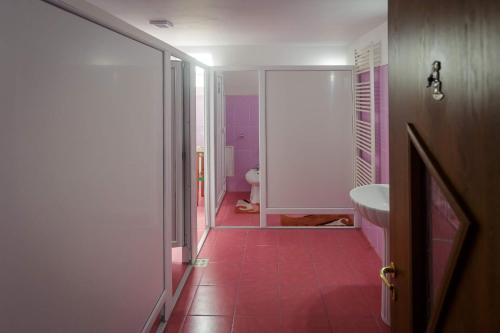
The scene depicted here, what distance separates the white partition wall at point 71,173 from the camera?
105 cm

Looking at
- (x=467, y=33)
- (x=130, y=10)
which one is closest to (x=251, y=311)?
(x=467, y=33)

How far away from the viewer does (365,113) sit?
4.30m

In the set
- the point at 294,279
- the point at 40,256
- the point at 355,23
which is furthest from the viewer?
the point at 355,23

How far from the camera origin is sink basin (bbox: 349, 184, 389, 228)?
2.25 meters

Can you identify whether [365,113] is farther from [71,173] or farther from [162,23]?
[71,173]

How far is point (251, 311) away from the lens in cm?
275

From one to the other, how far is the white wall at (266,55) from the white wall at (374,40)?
1.05 ft

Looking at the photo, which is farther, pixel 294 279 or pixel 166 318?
pixel 294 279

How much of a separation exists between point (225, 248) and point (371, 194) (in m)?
1.80

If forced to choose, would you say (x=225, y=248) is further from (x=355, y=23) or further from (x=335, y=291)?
(x=355, y=23)

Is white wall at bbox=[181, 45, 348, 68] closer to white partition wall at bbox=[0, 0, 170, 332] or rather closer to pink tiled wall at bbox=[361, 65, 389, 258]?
pink tiled wall at bbox=[361, 65, 389, 258]

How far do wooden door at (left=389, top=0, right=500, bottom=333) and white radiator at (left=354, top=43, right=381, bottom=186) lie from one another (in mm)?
2737

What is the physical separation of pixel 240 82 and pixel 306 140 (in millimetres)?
2091

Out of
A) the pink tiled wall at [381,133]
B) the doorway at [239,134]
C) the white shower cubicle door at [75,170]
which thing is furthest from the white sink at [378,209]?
the doorway at [239,134]
